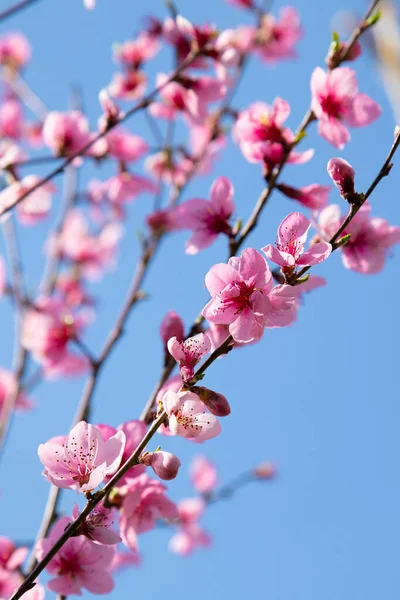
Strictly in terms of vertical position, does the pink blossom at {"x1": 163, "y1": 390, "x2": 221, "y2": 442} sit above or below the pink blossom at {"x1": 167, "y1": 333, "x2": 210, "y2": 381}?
below

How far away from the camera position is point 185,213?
1.56m

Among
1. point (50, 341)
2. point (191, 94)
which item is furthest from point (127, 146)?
point (50, 341)

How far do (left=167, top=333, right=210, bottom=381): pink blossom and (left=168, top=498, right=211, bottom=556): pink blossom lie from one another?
9.65ft

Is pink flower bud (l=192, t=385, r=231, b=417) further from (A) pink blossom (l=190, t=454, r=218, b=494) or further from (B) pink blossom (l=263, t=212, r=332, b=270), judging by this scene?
(A) pink blossom (l=190, t=454, r=218, b=494)

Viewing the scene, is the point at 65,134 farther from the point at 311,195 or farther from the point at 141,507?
the point at 141,507

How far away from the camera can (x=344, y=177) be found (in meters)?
1.13

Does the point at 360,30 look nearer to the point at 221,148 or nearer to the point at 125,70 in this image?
the point at 125,70

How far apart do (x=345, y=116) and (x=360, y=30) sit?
0.75 feet

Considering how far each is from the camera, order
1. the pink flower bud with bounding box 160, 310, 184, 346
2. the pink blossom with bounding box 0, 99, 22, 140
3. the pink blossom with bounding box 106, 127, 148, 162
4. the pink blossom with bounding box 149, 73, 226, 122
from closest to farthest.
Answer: the pink flower bud with bounding box 160, 310, 184, 346, the pink blossom with bounding box 149, 73, 226, 122, the pink blossom with bounding box 106, 127, 148, 162, the pink blossom with bounding box 0, 99, 22, 140

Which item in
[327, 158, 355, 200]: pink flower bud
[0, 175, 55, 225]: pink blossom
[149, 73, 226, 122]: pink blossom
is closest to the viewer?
[327, 158, 355, 200]: pink flower bud

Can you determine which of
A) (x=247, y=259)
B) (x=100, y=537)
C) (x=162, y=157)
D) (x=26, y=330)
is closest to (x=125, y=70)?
(x=162, y=157)

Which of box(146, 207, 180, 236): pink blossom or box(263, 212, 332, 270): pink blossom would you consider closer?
box(263, 212, 332, 270): pink blossom

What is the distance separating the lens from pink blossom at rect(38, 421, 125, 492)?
41.4 inches

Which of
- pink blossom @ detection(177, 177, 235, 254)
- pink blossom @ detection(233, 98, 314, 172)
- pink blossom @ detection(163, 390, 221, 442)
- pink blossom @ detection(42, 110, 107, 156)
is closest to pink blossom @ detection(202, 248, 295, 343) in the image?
pink blossom @ detection(163, 390, 221, 442)
